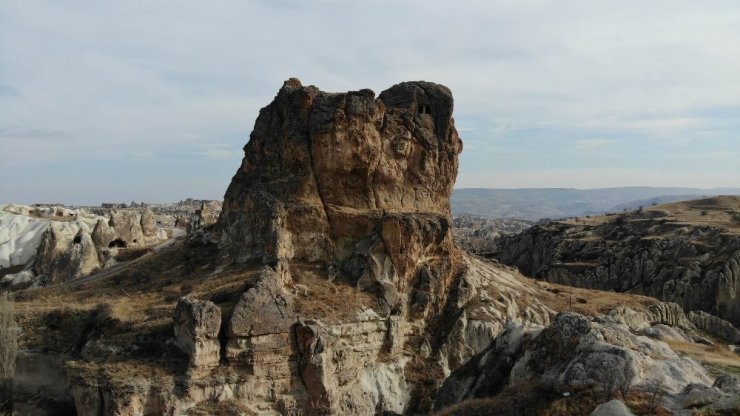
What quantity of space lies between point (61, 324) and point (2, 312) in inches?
94.6

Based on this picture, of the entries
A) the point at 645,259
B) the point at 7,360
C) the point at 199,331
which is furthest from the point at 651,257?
the point at 7,360

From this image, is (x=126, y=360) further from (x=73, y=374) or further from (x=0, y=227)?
(x=0, y=227)

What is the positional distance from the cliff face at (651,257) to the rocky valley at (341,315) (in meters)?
17.5

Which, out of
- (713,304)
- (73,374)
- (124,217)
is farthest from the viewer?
(713,304)

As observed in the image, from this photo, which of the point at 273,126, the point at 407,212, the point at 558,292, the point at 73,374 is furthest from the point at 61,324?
the point at 558,292

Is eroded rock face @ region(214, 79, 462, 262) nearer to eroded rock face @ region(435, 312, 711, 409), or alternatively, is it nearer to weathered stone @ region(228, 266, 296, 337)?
weathered stone @ region(228, 266, 296, 337)

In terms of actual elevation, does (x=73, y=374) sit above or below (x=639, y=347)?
below

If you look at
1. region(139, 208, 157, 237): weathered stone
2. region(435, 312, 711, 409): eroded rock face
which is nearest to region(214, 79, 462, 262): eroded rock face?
region(435, 312, 711, 409): eroded rock face

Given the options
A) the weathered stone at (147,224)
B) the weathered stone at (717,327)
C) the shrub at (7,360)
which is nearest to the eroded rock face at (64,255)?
the weathered stone at (147,224)

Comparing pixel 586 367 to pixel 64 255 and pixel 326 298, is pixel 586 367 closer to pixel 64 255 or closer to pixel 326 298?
pixel 326 298

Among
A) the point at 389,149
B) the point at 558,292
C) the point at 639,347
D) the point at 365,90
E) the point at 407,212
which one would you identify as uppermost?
the point at 365,90

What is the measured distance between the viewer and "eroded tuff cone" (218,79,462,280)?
30828 mm

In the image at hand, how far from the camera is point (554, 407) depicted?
1379 centimetres

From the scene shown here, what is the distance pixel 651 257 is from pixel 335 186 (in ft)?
180
